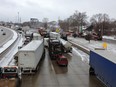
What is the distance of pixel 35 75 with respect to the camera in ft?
98.1

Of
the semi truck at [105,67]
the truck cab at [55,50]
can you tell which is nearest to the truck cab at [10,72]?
the semi truck at [105,67]

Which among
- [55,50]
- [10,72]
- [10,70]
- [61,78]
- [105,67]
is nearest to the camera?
[105,67]

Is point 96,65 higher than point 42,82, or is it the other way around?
point 96,65

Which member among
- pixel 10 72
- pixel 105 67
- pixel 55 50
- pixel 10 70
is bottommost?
pixel 10 72

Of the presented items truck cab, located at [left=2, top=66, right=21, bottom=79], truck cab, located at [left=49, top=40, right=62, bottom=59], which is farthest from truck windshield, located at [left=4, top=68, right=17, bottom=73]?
truck cab, located at [left=49, top=40, right=62, bottom=59]

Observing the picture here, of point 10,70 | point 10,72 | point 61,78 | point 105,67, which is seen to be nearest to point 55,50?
point 61,78

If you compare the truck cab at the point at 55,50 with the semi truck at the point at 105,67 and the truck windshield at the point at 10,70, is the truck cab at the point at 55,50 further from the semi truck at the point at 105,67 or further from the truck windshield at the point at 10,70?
the truck windshield at the point at 10,70

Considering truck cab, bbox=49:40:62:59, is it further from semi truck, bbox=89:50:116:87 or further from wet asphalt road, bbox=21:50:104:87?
semi truck, bbox=89:50:116:87

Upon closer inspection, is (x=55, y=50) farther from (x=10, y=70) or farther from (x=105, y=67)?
(x=105, y=67)

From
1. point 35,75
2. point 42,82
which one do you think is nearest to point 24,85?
point 42,82

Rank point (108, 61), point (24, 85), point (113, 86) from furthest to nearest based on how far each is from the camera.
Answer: point (24, 85) → point (108, 61) → point (113, 86)

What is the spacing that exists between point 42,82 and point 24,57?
5.46 metres

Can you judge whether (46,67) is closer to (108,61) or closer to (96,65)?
(96,65)

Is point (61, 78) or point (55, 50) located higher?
point (55, 50)
